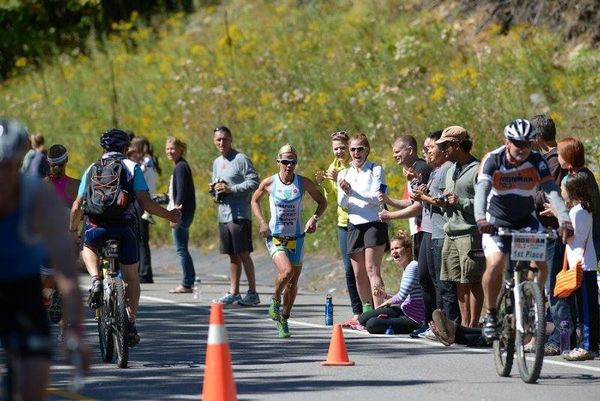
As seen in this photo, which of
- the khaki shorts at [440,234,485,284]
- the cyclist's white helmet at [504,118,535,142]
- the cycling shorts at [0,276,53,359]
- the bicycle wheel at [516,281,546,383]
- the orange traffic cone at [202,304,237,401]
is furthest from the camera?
the khaki shorts at [440,234,485,284]

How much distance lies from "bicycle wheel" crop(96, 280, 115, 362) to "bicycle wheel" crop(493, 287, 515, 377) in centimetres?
333

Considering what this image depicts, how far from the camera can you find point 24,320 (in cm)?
779

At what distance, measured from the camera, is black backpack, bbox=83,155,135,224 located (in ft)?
45.8

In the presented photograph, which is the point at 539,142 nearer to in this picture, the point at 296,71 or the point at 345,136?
the point at 345,136

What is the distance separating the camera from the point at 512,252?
12609mm

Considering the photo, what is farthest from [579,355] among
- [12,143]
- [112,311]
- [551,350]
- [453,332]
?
[12,143]

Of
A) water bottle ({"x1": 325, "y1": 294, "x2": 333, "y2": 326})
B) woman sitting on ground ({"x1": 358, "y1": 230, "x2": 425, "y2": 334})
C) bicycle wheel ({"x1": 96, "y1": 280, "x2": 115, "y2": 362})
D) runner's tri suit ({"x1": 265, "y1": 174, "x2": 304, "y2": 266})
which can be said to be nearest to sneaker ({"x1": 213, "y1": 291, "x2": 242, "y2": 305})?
water bottle ({"x1": 325, "y1": 294, "x2": 333, "y2": 326})

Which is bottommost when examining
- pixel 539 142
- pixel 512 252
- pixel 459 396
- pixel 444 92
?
pixel 459 396

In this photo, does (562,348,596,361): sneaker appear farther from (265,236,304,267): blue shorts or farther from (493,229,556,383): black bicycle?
(265,236,304,267): blue shorts

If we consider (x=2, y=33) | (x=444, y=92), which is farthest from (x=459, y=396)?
(x=2, y=33)

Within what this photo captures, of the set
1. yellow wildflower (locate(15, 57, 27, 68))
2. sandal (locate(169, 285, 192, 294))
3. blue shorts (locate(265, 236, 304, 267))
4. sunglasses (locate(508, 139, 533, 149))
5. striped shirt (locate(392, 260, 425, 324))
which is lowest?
striped shirt (locate(392, 260, 425, 324))

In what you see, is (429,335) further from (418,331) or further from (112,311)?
(112,311)

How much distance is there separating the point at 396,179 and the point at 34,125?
1508 cm

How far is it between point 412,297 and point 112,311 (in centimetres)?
358
